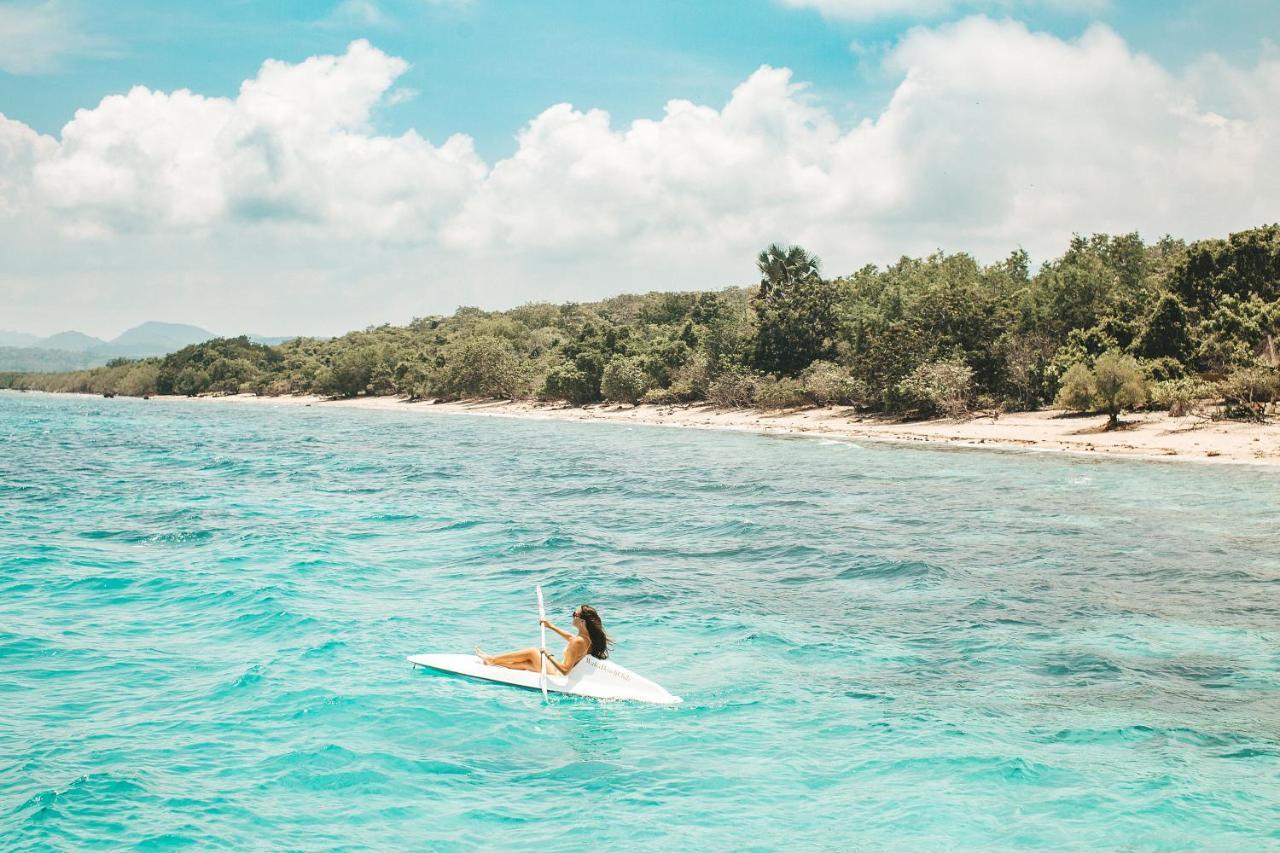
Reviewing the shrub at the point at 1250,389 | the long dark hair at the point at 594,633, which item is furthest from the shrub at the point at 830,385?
the long dark hair at the point at 594,633

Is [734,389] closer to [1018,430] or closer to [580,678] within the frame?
[1018,430]

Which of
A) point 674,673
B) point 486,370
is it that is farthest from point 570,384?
point 674,673

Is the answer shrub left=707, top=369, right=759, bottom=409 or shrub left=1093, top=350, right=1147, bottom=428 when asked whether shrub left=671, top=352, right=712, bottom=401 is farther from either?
shrub left=1093, top=350, right=1147, bottom=428

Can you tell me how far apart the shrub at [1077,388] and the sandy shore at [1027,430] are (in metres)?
1.29

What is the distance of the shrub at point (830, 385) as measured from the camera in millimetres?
62469

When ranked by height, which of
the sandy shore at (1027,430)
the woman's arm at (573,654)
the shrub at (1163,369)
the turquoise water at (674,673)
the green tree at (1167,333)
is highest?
the green tree at (1167,333)

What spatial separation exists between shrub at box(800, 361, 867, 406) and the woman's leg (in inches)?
2016

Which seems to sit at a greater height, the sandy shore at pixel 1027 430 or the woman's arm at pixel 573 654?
the sandy shore at pixel 1027 430

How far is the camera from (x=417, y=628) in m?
16.0

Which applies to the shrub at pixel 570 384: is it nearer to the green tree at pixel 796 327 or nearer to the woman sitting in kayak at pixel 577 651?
the green tree at pixel 796 327

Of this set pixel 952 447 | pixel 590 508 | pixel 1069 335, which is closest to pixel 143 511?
pixel 590 508

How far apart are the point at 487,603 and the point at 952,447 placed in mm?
32736

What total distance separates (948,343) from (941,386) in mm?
3083

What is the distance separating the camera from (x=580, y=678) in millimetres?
12719
